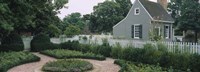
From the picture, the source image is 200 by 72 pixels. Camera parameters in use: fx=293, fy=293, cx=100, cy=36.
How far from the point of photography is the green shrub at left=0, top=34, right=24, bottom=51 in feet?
72.9

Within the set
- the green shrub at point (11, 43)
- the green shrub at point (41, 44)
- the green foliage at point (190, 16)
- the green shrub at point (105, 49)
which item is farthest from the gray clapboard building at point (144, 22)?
the green shrub at point (11, 43)

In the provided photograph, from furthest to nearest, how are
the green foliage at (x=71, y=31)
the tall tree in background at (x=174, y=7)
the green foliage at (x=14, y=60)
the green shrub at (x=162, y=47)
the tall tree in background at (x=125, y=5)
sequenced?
the tall tree in background at (x=125, y=5) < the tall tree in background at (x=174, y=7) < the green foliage at (x=71, y=31) < the green shrub at (x=162, y=47) < the green foliage at (x=14, y=60)

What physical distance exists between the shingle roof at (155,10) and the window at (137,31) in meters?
1.83

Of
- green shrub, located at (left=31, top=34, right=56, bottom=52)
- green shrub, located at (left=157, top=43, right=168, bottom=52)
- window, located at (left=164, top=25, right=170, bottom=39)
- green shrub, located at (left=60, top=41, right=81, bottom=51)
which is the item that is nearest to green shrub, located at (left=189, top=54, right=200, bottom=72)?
green shrub, located at (left=157, top=43, right=168, bottom=52)

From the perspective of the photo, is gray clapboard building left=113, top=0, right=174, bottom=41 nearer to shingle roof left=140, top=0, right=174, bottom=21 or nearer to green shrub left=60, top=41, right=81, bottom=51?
shingle roof left=140, top=0, right=174, bottom=21

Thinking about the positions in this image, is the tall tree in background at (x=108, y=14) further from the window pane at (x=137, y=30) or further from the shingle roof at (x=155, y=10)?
the window pane at (x=137, y=30)

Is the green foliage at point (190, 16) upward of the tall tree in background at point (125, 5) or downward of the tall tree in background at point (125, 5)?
downward

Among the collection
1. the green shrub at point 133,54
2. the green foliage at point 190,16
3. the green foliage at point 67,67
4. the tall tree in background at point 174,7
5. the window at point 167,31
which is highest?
the tall tree in background at point 174,7

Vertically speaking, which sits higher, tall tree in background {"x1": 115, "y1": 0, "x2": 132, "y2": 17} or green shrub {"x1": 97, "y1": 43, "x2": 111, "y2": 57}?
tall tree in background {"x1": 115, "y1": 0, "x2": 132, "y2": 17}

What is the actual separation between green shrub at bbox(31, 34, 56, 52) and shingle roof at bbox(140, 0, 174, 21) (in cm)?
1039

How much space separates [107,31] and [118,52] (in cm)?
3418

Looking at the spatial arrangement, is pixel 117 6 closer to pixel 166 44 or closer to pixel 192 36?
pixel 192 36

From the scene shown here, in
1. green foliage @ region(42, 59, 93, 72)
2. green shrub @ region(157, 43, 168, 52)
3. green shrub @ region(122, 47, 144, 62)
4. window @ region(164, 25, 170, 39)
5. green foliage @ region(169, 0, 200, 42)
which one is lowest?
green foliage @ region(42, 59, 93, 72)

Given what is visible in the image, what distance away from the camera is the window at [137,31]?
29625 millimetres
